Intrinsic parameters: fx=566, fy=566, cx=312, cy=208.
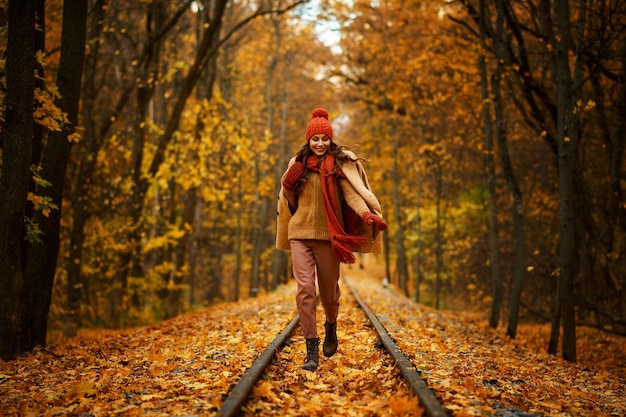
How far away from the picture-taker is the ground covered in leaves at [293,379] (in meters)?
4.34

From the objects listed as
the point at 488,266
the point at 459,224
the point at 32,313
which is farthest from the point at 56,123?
the point at 459,224

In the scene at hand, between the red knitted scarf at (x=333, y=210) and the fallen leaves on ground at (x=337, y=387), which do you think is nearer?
the fallen leaves on ground at (x=337, y=387)

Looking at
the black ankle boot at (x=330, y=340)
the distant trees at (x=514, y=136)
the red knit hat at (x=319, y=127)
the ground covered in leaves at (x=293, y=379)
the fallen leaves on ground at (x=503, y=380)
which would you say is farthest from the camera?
the distant trees at (x=514, y=136)

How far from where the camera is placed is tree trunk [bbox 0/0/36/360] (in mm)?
6848

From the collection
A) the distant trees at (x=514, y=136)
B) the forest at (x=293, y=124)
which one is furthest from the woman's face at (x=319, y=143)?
the distant trees at (x=514, y=136)

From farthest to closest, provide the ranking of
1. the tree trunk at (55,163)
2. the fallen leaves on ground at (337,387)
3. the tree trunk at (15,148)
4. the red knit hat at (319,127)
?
the tree trunk at (55,163), the tree trunk at (15,148), the red knit hat at (319,127), the fallen leaves on ground at (337,387)

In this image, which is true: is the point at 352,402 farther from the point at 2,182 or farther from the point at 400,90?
the point at 400,90

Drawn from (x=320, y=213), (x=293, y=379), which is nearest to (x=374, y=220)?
(x=320, y=213)

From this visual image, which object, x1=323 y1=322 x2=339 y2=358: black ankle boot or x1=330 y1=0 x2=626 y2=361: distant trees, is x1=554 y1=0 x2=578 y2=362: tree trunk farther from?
x1=323 y1=322 x2=339 y2=358: black ankle boot

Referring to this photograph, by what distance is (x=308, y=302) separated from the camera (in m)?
5.58

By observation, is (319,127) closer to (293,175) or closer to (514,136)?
(293,175)

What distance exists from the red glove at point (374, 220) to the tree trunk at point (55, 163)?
5.18 m

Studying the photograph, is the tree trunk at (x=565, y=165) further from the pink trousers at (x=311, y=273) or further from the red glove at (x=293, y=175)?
the red glove at (x=293, y=175)

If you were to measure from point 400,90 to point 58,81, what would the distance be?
1297 cm
